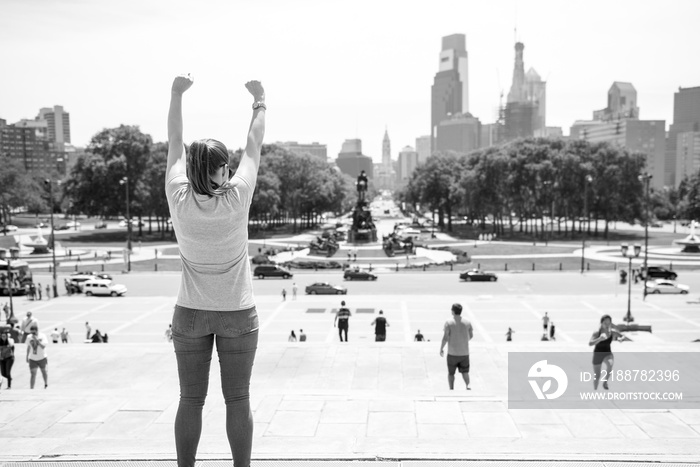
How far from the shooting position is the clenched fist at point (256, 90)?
384 centimetres

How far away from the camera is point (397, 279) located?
42594 millimetres

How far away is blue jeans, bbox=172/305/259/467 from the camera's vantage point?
138 inches

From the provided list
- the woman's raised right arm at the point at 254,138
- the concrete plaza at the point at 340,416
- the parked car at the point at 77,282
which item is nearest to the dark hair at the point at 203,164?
the woman's raised right arm at the point at 254,138

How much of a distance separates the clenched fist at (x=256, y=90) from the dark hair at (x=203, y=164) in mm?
537

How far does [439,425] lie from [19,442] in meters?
4.26

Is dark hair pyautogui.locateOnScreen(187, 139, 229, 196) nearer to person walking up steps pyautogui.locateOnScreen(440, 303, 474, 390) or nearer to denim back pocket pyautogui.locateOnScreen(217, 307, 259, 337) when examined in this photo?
denim back pocket pyautogui.locateOnScreen(217, 307, 259, 337)

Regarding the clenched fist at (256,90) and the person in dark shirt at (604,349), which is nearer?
the clenched fist at (256,90)

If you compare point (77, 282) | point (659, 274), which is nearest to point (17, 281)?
point (77, 282)

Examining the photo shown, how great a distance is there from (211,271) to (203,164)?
1.99 feet

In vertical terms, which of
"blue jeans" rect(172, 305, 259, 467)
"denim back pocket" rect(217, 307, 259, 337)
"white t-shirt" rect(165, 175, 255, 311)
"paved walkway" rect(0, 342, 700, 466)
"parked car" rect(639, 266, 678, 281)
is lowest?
"parked car" rect(639, 266, 678, 281)

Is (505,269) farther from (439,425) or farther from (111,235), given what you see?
(111,235)

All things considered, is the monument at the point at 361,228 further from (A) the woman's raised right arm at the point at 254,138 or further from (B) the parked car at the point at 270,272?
(A) the woman's raised right arm at the point at 254,138

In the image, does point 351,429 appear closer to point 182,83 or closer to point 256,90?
point 256,90

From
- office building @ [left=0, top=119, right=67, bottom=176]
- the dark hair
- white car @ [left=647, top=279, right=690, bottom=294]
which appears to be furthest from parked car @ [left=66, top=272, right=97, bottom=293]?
office building @ [left=0, top=119, right=67, bottom=176]
